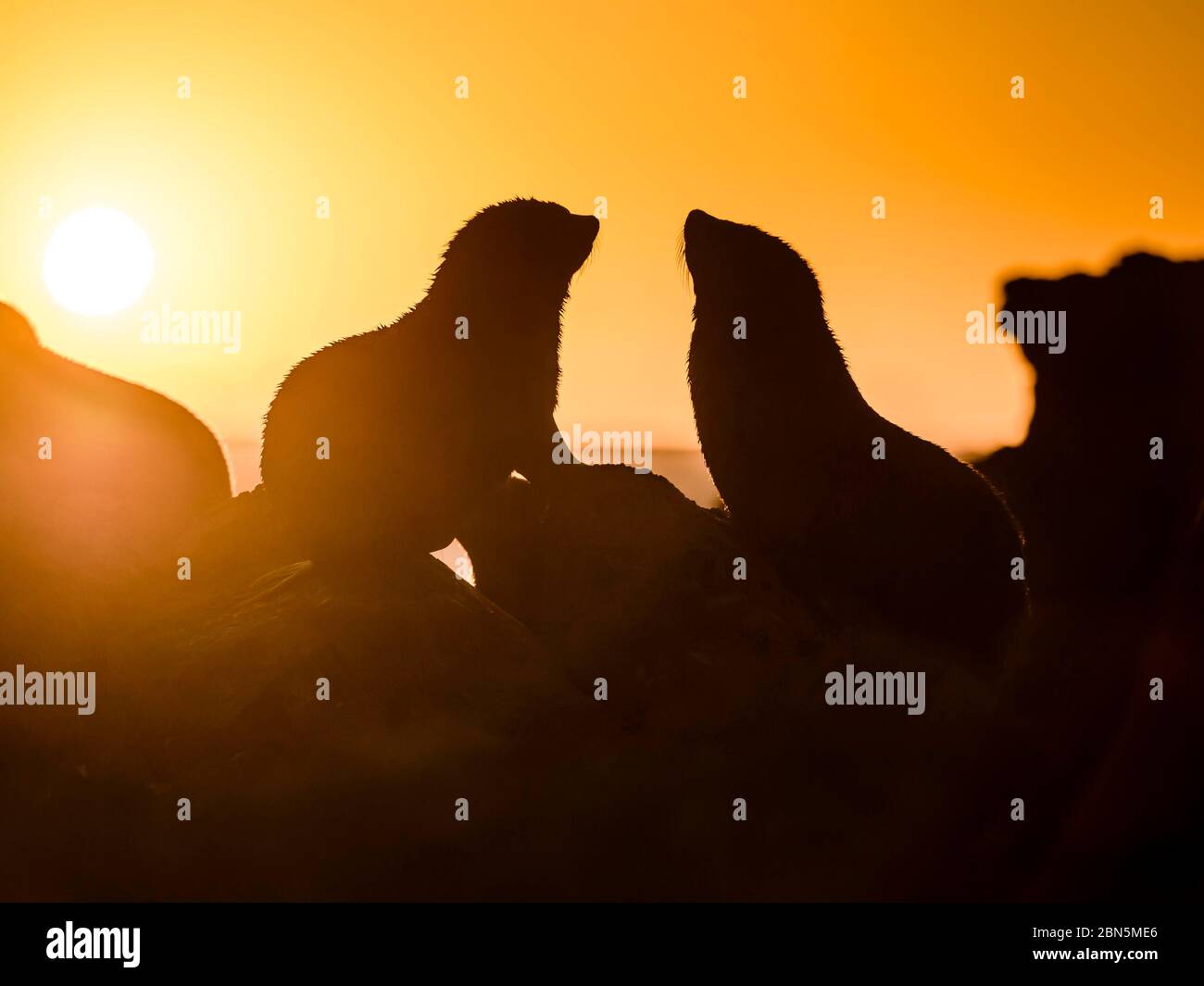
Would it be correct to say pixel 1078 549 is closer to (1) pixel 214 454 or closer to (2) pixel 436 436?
(2) pixel 436 436

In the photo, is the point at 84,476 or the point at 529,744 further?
the point at 84,476

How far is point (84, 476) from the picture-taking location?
13.6m

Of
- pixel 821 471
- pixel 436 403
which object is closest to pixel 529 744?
pixel 436 403

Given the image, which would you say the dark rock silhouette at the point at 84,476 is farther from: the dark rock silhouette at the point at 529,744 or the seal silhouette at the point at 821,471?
the seal silhouette at the point at 821,471

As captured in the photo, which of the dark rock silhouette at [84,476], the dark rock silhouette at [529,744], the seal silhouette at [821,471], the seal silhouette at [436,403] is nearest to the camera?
the dark rock silhouette at [529,744]

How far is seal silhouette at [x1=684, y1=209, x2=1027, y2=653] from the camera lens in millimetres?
11336

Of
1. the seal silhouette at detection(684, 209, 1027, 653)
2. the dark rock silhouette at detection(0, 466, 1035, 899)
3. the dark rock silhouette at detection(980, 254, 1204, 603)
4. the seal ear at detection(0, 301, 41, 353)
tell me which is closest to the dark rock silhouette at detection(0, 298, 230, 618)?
the seal ear at detection(0, 301, 41, 353)

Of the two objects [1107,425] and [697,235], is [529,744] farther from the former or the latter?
[1107,425]

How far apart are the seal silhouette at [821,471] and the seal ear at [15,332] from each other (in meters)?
8.29

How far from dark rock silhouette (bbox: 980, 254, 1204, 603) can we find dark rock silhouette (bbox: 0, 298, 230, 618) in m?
9.82

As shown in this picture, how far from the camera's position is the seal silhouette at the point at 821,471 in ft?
37.2

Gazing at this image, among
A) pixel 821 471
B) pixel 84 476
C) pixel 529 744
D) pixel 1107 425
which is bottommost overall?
pixel 529 744

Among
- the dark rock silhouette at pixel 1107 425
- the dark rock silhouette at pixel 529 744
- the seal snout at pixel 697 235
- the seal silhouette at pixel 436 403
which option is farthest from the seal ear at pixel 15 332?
the dark rock silhouette at pixel 1107 425

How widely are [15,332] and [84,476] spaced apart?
241cm
